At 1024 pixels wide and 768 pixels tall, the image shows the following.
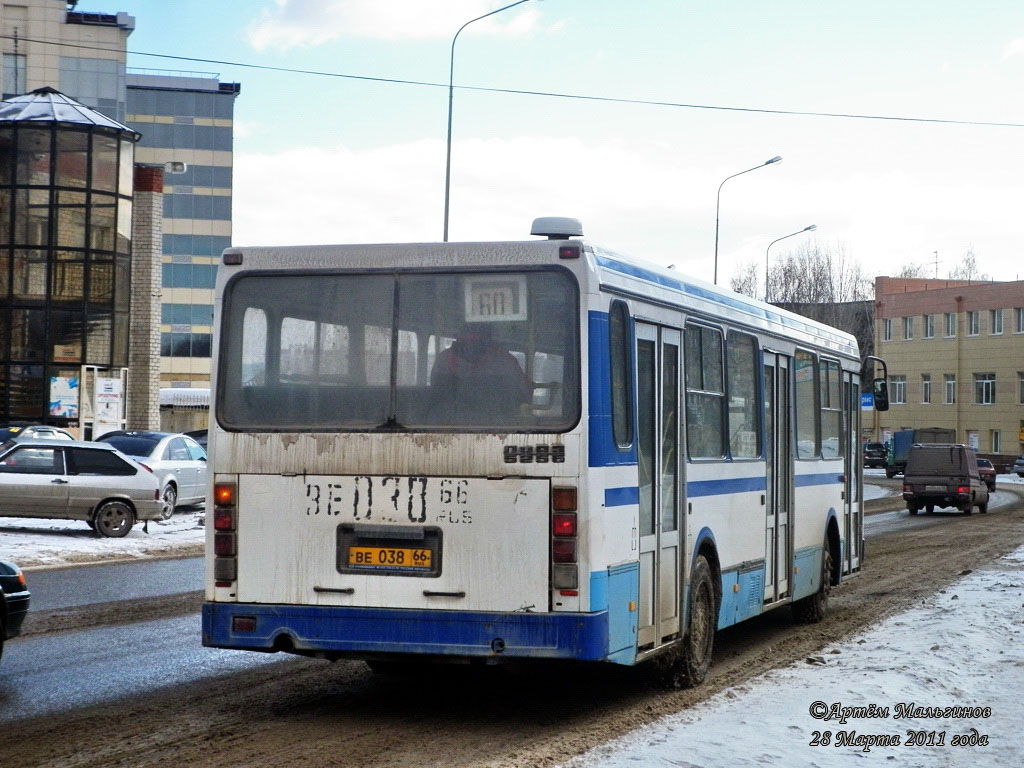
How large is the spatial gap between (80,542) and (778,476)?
1285 centimetres

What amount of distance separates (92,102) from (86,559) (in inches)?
2863

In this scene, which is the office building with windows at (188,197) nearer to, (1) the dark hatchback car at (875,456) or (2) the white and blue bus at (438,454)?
(1) the dark hatchback car at (875,456)

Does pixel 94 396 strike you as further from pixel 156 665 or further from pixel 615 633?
pixel 615 633

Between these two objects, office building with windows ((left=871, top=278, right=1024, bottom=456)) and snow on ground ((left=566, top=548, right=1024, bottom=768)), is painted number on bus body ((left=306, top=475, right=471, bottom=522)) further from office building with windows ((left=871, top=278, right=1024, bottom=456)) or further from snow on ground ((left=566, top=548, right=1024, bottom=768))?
office building with windows ((left=871, top=278, right=1024, bottom=456))

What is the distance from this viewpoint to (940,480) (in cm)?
4050

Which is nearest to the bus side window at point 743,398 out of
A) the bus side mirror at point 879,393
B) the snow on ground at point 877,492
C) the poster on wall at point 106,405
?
the bus side mirror at point 879,393

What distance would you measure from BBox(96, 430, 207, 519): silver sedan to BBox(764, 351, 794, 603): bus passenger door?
16.1 metres

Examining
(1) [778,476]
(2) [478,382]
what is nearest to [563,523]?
(2) [478,382]

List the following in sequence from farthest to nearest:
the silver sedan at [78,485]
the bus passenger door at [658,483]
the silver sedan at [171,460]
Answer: the silver sedan at [171,460] → the silver sedan at [78,485] → the bus passenger door at [658,483]

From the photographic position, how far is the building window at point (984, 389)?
90.4 meters

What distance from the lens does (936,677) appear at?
9.80 meters

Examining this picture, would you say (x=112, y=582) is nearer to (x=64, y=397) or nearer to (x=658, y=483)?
(x=658, y=483)

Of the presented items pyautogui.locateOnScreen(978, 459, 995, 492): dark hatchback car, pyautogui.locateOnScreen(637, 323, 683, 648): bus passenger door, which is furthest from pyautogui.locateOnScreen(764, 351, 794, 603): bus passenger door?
pyautogui.locateOnScreen(978, 459, 995, 492): dark hatchback car

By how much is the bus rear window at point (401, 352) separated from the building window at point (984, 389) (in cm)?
8757
